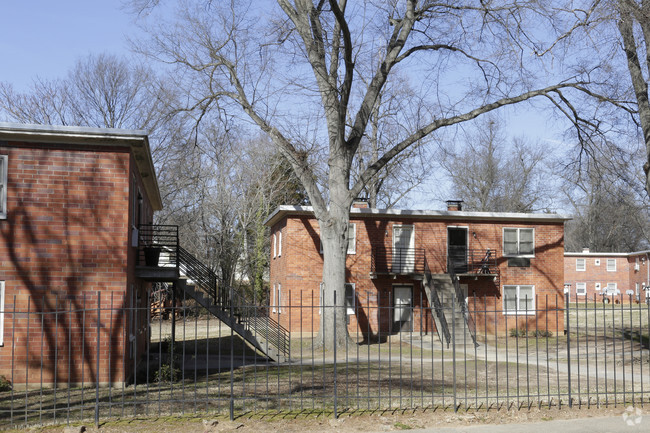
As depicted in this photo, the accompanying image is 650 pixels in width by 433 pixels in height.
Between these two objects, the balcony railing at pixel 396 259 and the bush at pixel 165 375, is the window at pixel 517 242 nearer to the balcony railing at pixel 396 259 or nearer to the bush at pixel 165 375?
the balcony railing at pixel 396 259

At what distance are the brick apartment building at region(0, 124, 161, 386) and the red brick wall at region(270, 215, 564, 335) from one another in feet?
47.7

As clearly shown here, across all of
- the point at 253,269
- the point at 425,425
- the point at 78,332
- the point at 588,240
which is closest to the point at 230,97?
the point at 78,332

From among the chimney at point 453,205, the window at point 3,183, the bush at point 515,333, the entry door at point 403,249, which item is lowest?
the bush at point 515,333

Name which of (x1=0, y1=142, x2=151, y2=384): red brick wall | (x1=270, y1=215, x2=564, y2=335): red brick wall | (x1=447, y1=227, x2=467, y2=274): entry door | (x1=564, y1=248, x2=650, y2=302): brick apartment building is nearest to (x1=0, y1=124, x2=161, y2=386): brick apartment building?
(x1=0, y1=142, x2=151, y2=384): red brick wall

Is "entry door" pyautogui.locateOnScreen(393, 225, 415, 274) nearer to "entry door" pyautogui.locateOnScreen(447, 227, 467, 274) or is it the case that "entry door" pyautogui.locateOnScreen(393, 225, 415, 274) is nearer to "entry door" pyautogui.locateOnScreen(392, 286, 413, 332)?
"entry door" pyautogui.locateOnScreen(392, 286, 413, 332)

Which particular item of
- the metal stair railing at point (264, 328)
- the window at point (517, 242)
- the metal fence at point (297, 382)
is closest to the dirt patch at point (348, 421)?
the metal fence at point (297, 382)

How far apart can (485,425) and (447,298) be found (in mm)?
19557

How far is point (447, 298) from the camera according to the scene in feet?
97.3

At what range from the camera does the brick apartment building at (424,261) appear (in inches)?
1179

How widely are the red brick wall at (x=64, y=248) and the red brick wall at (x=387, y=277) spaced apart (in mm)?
14553

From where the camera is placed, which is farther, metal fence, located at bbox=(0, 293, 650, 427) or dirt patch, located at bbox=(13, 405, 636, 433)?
metal fence, located at bbox=(0, 293, 650, 427)

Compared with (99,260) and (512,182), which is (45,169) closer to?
(99,260)

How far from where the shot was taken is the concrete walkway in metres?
9.92

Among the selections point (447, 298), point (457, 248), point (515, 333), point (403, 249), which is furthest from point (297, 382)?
point (457, 248)
